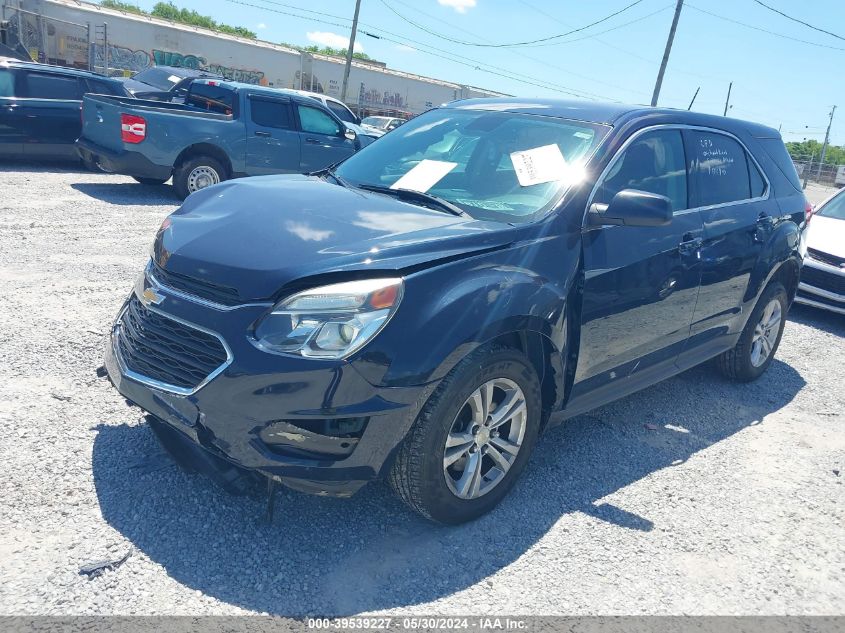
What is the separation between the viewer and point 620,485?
12.3ft

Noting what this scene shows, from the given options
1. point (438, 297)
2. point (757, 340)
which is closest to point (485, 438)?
point (438, 297)

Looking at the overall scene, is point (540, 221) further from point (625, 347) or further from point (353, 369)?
point (353, 369)

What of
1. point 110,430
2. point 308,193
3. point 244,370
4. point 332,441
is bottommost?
point 110,430

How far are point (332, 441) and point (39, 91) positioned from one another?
11.1 m

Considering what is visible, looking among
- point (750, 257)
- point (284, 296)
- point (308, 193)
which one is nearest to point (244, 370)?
point (284, 296)

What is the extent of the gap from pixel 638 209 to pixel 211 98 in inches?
375

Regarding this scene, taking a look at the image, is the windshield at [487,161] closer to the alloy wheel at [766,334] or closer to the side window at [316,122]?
the alloy wheel at [766,334]

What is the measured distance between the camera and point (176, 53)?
31.1 metres

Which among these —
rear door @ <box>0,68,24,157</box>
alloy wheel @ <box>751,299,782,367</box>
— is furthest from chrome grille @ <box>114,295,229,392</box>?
rear door @ <box>0,68,24,157</box>

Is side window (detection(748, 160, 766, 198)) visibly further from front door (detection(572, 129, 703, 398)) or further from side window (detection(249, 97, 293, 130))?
side window (detection(249, 97, 293, 130))

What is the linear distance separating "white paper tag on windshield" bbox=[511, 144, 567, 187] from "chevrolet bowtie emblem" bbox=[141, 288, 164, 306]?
71.9 inches

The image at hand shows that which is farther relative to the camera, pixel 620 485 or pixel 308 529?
pixel 620 485

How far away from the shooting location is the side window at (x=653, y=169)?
3641 millimetres

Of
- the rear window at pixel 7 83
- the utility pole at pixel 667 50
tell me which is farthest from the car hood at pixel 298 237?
the utility pole at pixel 667 50
